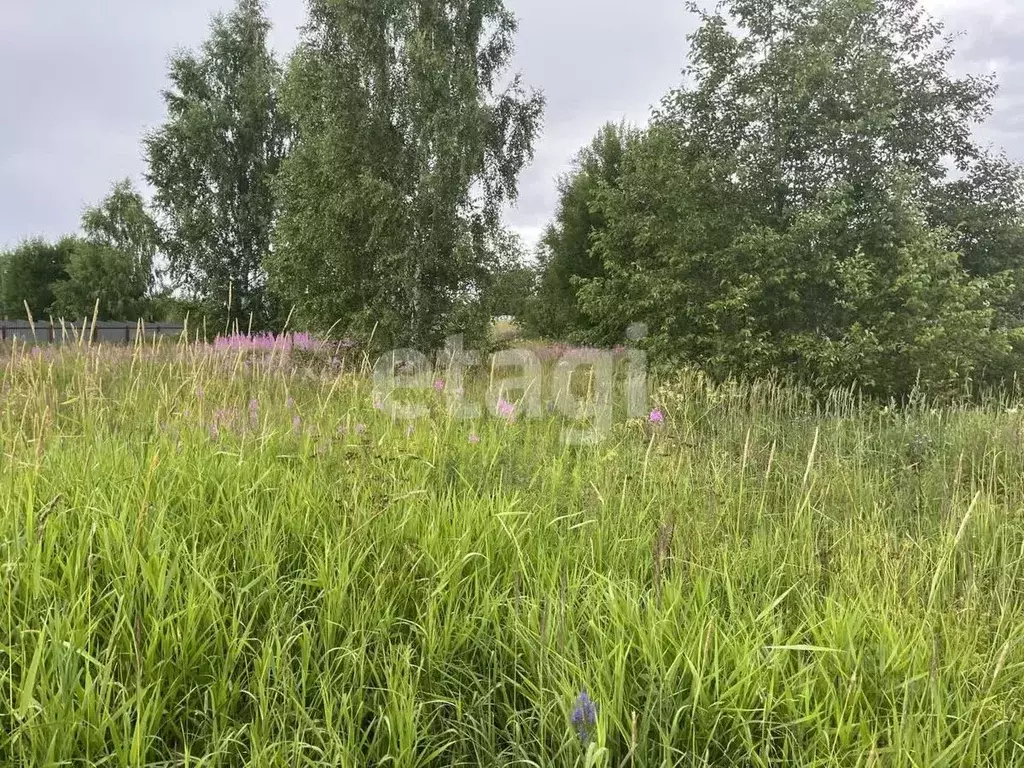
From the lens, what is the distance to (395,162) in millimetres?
11391

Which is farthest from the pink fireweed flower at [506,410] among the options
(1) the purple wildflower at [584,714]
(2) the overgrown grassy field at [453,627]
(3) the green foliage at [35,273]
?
(3) the green foliage at [35,273]

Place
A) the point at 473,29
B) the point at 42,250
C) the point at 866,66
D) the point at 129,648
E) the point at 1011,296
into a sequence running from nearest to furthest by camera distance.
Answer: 1. the point at 129,648
2. the point at 866,66
3. the point at 473,29
4. the point at 1011,296
5. the point at 42,250

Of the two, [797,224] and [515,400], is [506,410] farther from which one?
[797,224]

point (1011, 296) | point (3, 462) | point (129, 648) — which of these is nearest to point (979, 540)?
point (129, 648)

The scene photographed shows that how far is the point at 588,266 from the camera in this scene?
1923cm

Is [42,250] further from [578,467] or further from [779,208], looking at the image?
[578,467]

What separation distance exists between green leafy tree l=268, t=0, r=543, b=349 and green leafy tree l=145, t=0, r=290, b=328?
27.6 ft

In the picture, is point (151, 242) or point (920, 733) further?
point (151, 242)

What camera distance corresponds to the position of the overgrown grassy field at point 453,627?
1.24 m

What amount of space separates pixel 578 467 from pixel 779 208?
8.63m

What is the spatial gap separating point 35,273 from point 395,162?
120ft

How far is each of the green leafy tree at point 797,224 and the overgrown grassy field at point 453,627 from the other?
6.88m

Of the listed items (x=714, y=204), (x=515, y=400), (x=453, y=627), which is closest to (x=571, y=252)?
(x=714, y=204)

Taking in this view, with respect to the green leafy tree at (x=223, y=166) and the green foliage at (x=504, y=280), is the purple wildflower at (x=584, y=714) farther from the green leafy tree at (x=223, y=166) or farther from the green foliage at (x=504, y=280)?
the green leafy tree at (x=223, y=166)
